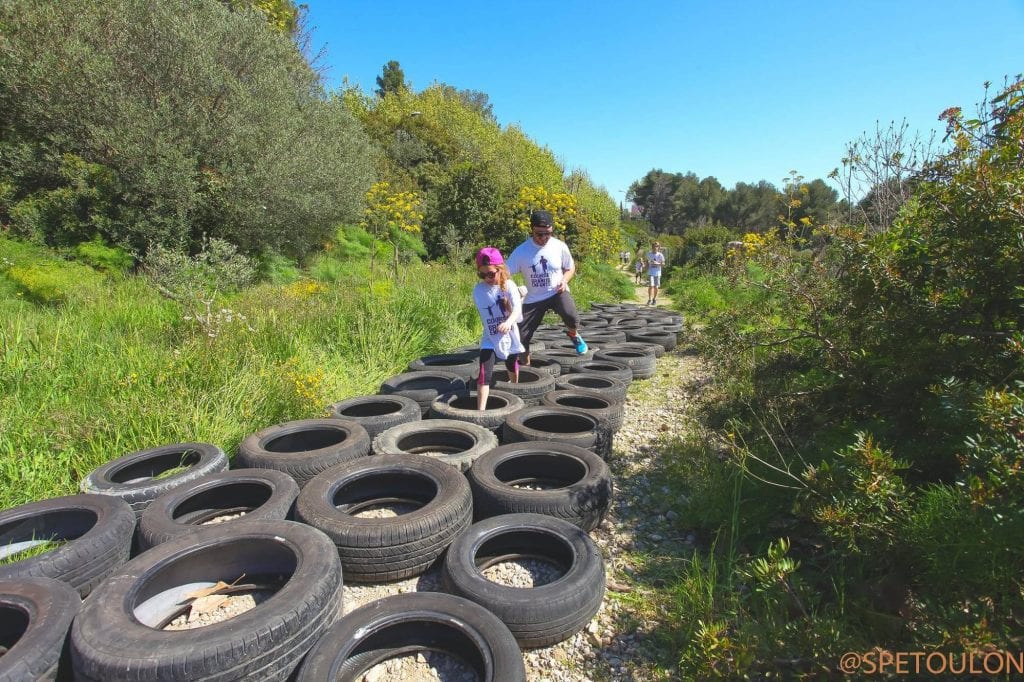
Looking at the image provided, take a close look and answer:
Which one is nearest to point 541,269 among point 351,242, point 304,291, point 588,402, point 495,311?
point 495,311

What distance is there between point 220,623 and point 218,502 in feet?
6.15

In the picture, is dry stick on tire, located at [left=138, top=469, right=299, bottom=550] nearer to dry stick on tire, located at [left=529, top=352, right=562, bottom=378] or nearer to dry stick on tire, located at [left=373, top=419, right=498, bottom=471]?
dry stick on tire, located at [left=373, top=419, right=498, bottom=471]

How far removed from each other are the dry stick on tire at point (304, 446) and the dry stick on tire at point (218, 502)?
0.18 metres

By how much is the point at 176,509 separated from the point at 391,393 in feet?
8.90

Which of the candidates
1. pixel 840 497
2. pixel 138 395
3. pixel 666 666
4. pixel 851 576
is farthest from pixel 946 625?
pixel 138 395

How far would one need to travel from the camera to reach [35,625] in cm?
225

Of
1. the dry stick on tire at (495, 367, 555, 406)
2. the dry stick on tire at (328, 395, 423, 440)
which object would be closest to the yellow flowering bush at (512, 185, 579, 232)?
the dry stick on tire at (495, 367, 555, 406)

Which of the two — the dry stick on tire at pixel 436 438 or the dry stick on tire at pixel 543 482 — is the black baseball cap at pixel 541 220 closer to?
the dry stick on tire at pixel 436 438

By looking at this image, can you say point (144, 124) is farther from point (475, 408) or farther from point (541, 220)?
point (475, 408)

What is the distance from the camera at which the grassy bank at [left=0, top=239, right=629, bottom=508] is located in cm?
412

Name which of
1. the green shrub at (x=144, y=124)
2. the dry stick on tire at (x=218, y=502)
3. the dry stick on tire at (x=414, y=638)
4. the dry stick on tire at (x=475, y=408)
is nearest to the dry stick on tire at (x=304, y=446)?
the dry stick on tire at (x=218, y=502)

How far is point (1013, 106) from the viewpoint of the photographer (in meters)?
3.01

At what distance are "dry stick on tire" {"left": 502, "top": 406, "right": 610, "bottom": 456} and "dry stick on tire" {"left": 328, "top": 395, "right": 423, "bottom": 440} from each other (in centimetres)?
102

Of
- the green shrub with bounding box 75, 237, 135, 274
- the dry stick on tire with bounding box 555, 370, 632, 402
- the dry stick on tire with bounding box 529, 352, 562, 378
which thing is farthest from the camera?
the green shrub with bounding box 75, 237, 135, 274
